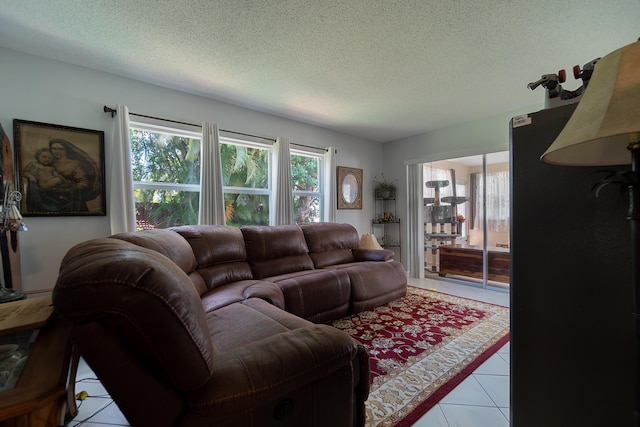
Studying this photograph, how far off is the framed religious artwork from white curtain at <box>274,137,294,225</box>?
41.8 inches

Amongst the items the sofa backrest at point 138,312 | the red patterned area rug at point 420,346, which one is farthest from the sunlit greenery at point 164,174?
the sofa backrest at point 138,312

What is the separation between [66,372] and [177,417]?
0.33 meters

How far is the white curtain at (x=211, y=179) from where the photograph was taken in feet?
9.62

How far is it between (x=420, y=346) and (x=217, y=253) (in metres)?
1.94

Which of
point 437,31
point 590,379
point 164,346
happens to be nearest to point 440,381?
point 590,379

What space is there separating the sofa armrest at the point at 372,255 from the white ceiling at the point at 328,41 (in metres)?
1.91

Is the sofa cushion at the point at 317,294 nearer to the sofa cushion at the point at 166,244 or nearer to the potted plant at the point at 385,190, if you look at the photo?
the sofa cushion at the point at 166,244

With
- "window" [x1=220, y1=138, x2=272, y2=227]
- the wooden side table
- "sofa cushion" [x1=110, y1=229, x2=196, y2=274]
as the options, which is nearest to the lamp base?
"sofa cushion" [x1=110, y1=229, x2=196, y2=274]

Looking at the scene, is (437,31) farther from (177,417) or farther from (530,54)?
(177,417)

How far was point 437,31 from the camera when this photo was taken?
1907mm

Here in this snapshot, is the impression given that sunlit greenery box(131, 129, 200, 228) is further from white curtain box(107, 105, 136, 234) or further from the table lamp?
the table lamp

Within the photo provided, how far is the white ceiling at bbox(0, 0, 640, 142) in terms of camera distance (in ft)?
5.54

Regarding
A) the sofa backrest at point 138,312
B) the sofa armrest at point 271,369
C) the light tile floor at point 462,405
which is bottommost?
the light tile floor at point 462,405

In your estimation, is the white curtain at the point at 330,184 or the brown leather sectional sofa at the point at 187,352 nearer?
the brown leather sectional sofa at the point at 187,352
